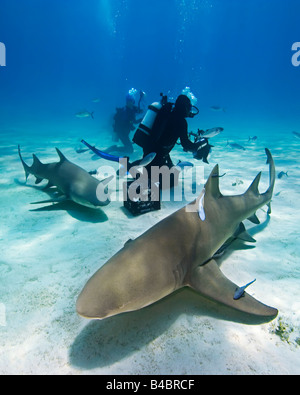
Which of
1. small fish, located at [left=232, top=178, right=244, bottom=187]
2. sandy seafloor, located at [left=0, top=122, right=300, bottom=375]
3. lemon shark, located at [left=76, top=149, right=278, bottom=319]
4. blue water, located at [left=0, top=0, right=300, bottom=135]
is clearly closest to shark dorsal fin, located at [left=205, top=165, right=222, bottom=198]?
lemon shark, located at [left=76, top=149, right=278, bottom=319]

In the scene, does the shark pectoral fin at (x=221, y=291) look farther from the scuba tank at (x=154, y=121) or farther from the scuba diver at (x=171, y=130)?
A: the scuba tank at (x=154, y=121)

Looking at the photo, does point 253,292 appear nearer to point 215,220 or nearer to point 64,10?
point 215,220

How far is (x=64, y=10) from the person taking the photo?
450 feet

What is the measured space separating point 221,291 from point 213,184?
1518 millimetres

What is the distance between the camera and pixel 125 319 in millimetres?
2332

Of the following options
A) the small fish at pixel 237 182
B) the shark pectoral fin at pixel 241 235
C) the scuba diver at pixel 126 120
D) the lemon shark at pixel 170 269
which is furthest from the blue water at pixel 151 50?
the lemon shark at pixel 170 269

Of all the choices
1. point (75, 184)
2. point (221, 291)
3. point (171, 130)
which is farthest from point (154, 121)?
point (221, 291)

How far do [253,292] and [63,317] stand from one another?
7.63ft

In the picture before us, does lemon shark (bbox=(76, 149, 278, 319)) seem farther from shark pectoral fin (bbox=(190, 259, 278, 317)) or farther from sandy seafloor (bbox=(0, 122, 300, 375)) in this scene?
sandy seafloor (bbox=(0, 122, 300, 375))

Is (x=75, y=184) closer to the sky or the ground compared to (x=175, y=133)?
closer to the ground

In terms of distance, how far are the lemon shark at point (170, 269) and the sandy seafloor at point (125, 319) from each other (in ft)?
1.11

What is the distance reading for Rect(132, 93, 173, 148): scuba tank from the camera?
20.0 feet

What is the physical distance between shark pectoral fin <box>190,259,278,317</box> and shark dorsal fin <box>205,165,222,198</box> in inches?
44.3

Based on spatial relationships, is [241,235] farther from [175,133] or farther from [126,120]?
[126,120]
